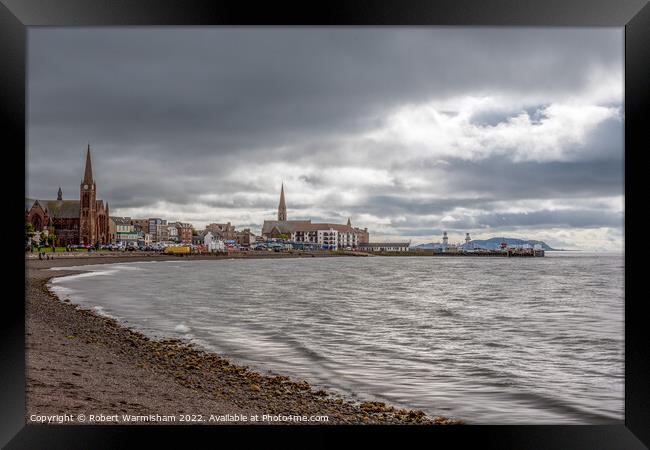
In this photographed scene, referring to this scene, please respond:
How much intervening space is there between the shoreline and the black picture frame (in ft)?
0.80

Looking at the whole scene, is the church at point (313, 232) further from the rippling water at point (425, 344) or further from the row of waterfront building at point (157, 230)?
Result: the rippling water at point (425, 344)

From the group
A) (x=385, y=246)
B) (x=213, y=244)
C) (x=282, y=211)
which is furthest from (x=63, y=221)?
(x=385, y=246)

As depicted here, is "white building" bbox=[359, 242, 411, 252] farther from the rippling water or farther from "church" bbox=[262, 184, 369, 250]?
the rippling water

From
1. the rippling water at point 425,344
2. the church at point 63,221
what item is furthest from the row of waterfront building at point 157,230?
the rippling water at point 425,344

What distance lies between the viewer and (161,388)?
446 cm

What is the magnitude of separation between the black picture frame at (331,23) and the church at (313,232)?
46.7 m

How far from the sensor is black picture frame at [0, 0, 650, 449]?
297 centimetres

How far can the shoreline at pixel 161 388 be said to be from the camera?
3754 millimetres

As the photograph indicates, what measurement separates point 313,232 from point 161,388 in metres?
51.0

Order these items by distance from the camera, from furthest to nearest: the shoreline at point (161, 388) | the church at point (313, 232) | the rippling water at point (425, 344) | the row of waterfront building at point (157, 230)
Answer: the church at point (313, 232)
the row of waterfront building at point (157, 230)
the rippling water at point (425, 344)
the shoreline at point (161, 388)

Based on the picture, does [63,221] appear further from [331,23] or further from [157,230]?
[331,23]

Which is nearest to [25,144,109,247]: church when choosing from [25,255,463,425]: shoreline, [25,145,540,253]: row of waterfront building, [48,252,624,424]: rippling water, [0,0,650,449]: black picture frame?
[25,145,540,253]: row of waterfront building

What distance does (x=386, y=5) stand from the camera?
10.2ft

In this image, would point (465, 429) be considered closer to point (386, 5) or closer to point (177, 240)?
point (386, 5)
